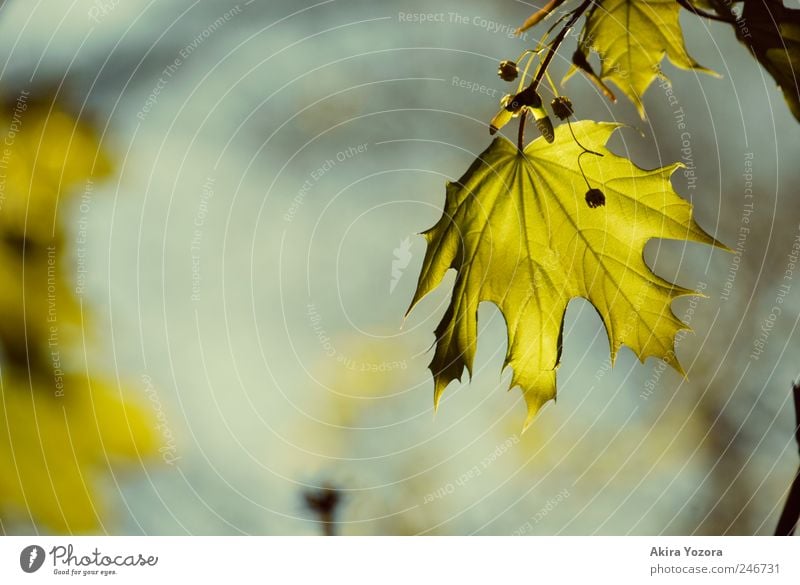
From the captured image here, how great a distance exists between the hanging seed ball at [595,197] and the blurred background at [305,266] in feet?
0.46

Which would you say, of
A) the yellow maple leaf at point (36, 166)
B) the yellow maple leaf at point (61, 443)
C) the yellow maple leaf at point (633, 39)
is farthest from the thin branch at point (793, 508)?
the yellow maple leaf at point (36, 166)

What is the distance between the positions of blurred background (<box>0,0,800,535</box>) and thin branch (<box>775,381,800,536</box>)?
0.04 m

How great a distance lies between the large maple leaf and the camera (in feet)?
1.96

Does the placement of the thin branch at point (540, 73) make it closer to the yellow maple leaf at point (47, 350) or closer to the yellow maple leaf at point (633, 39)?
the yellow maple leaf at point (633, 39)

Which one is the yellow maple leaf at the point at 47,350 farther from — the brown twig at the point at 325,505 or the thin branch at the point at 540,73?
the thin branch at the point at 540,73

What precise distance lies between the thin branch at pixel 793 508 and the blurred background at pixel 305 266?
0.04 meters

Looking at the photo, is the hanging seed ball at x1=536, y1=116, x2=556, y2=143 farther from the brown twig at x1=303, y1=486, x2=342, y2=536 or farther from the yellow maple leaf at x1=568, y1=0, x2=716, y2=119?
the brown twig at x1=303, y1=486, x2=342, y2=536

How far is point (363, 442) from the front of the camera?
2.40 ft

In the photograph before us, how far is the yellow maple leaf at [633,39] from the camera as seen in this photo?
54 centimetres

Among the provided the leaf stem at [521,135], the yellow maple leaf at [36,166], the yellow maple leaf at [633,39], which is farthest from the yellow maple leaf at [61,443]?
the yellow maple leaf at [633,39]

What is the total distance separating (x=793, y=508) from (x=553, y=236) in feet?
1.52

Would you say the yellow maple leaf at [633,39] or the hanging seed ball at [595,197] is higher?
the yellow maple leaf at [633,39]

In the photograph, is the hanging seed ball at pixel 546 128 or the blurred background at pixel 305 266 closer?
the hanging seed ball at pixel 546 128

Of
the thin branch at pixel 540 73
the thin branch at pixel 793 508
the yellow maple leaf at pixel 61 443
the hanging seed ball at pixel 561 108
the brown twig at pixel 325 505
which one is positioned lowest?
the thin branch at pixel 793 508
